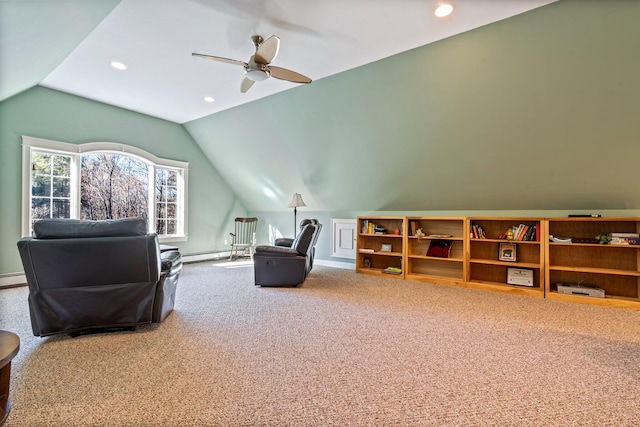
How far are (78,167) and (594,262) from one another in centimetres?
757

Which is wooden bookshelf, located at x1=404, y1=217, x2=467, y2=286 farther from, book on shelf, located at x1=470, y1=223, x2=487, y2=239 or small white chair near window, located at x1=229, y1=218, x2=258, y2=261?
small white chair near window, located at x1=229, y1=218, x2=258, y2=261

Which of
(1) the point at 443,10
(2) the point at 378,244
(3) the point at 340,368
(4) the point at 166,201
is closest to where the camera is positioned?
(3) the point at 340,368

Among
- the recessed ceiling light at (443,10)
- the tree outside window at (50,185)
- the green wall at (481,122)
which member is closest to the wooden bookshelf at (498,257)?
the green wall at (481,122)

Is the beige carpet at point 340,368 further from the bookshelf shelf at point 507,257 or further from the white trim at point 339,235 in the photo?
the white trim at point 339,235

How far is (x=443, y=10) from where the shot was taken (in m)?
2.45

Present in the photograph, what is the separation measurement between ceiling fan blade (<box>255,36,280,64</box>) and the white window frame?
12.3ft

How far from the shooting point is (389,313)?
9.80 ft

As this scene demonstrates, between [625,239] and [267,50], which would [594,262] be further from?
[267,50]

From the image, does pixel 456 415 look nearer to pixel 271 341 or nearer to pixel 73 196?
pixel 271 341

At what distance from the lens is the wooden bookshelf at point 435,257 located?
4.40 meters

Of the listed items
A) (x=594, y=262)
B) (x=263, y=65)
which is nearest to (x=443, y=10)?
(x=263, y=65)

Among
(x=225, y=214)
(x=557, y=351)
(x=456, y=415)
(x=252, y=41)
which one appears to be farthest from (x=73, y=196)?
(x=557, y=351)

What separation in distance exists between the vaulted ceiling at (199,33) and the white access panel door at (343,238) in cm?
268

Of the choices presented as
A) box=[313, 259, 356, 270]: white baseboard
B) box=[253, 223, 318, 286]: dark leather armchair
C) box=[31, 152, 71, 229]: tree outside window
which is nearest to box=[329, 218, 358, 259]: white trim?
box=[313, 259, 356, 270]: white baseboard
